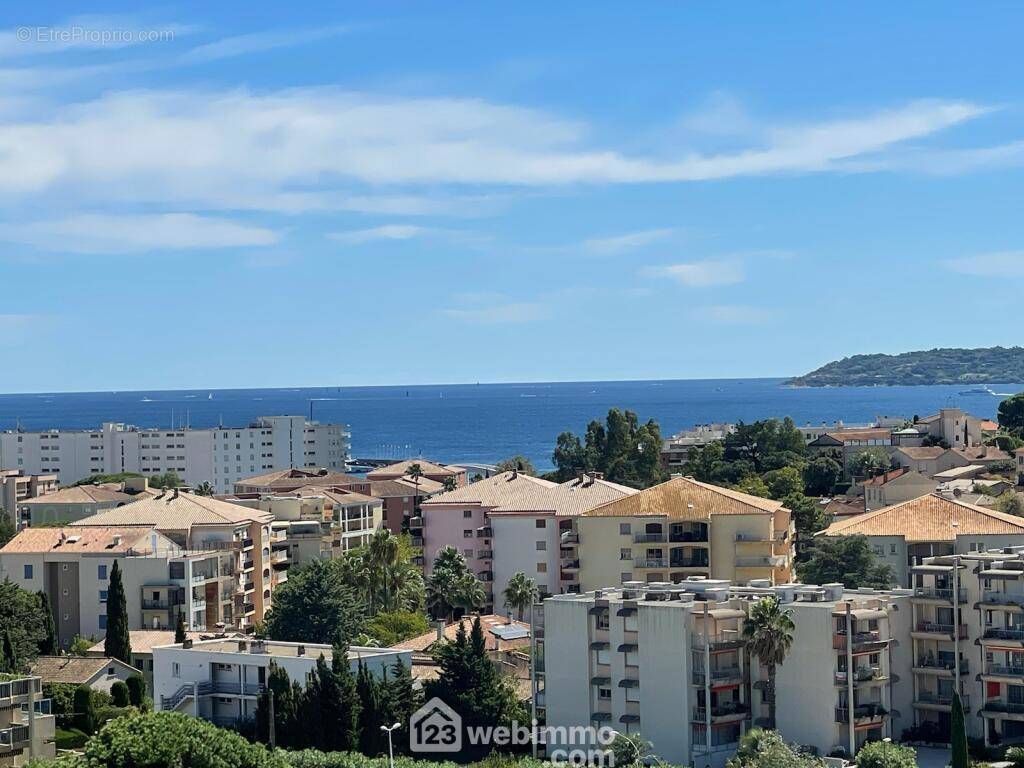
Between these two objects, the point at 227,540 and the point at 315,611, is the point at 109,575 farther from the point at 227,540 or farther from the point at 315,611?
the point at 315,611

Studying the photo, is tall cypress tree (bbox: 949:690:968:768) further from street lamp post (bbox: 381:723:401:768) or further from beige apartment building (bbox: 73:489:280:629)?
beige apartment building (bbox: 73:489:280:629)

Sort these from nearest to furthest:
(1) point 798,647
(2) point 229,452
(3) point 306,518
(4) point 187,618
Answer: (1) point 798,647 < (4) point 187,618 < (3) point 306,518 < (2) point 229,452

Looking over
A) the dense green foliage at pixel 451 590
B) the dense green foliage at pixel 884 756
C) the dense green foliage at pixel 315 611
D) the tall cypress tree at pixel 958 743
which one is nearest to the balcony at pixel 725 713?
the dense green foliage at pixel 884 756

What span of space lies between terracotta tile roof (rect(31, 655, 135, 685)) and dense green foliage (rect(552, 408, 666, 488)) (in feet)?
200

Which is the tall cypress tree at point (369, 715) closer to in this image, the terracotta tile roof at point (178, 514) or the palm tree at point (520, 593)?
the palm tree at point (520, 593)

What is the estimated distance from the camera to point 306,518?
9725cm

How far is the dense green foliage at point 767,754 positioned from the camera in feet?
157

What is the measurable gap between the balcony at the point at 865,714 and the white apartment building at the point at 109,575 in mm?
33775

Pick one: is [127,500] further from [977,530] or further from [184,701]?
[977,530]

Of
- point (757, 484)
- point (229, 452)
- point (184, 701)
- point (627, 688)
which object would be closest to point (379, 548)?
point (184, 701)

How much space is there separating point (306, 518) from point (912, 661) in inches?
1881

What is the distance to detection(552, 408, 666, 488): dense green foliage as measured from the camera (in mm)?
122375

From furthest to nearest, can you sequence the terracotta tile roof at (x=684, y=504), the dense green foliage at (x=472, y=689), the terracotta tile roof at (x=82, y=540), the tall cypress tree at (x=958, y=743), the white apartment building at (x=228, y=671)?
the terracotta tile roof at (x=82, y=540)
the terracotta tile roof at (x=684, y=504)
the white apartment building at (x=228, y=671)
the dense green foliage at (x=472, y=689)
the tall cypress tree at (x=958, y=743)

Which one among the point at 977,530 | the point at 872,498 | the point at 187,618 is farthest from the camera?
the point at 872,498
